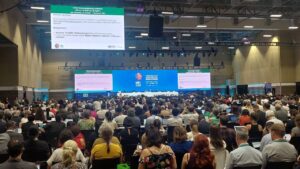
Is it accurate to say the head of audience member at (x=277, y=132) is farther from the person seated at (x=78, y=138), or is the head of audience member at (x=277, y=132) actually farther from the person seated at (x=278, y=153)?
the person seated at (x=78, y=138)

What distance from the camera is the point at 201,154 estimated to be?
383 cm

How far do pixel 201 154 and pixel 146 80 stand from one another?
92.1ft

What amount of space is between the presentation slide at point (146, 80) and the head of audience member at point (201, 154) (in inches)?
1066

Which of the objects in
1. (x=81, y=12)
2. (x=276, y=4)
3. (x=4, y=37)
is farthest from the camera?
(x=276, y=4)

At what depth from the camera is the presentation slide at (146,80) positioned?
102 feet

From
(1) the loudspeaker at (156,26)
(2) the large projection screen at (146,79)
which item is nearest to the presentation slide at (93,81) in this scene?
(2) the large projection screen at (146,79)

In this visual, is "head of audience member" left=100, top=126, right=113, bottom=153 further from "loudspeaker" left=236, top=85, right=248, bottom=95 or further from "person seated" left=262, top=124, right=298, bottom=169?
"loudspeaker" left=236, top=85, right=248, bottom=95

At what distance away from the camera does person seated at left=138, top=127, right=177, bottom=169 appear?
13.1 feet

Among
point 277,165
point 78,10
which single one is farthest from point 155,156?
point 78,10

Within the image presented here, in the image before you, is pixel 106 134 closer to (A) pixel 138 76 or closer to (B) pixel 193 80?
(A) pixel 138 76

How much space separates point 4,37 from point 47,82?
56.0ft

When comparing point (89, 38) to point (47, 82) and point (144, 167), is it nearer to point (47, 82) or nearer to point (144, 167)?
point (144, 167)

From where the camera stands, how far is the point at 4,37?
50.6 ft

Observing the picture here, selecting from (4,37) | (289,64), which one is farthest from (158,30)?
(289,64)
